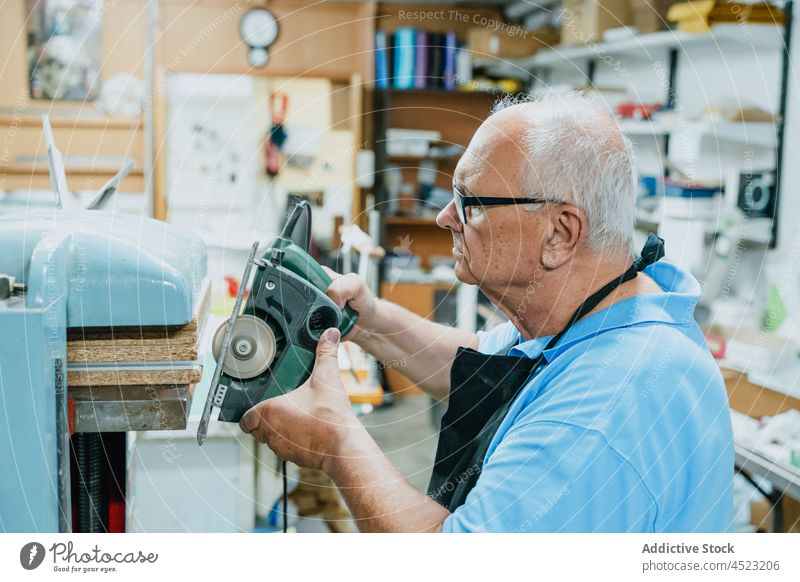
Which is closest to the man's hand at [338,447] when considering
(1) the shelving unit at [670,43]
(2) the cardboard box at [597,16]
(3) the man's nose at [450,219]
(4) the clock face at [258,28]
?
(3) the man's nose at [450,219]

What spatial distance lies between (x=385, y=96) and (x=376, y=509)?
3629 millimetres

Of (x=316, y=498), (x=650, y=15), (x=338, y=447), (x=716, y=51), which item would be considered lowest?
(x=316, y=498)

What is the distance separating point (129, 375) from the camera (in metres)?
0.95

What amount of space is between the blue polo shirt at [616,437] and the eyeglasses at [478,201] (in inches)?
7.0

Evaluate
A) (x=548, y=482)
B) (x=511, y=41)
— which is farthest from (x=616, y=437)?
(x=511, y=41)

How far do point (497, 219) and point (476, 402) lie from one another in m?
0.27

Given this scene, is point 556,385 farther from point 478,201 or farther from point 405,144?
point 405,144
